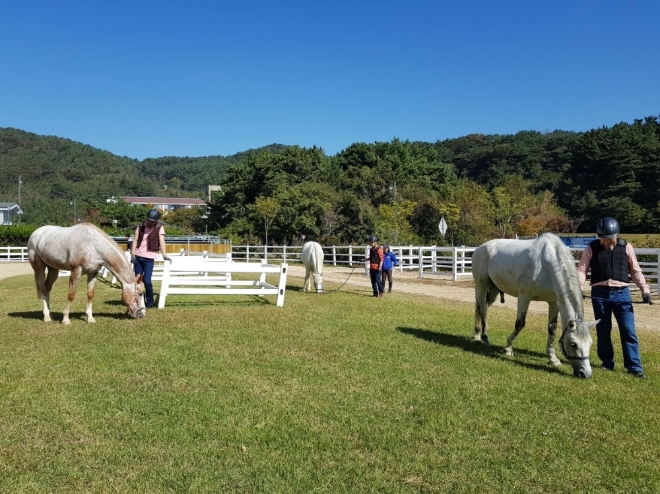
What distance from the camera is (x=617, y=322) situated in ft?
22.1

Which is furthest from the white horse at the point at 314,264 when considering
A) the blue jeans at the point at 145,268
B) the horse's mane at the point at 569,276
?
the horse's mane at the point at 569,276

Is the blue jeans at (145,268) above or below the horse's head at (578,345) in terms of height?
above

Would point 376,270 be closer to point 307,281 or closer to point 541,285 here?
point 307,281

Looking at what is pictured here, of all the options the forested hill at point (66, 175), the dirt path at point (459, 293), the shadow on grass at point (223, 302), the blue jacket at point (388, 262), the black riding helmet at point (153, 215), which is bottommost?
the dirt path at point (459, 293)

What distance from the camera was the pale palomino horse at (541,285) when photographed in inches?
247

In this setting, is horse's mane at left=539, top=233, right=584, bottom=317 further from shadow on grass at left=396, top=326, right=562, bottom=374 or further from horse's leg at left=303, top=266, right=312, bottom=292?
horse's leg at left=303, top=266, right=312, bottom=292

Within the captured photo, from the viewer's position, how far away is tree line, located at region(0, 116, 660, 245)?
44375 mm

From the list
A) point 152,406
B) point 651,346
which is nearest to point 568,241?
point 651,346

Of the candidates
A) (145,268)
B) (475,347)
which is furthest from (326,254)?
(475,347)

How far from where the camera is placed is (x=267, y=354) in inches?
268

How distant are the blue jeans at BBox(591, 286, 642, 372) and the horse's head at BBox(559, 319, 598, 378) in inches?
19.1

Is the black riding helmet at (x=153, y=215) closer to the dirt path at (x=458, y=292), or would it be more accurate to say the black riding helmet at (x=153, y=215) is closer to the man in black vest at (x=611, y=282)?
the dirt path at (x=458, y=292)

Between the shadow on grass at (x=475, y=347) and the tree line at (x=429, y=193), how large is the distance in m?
26.7

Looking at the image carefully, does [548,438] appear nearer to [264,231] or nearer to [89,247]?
[89,247]
